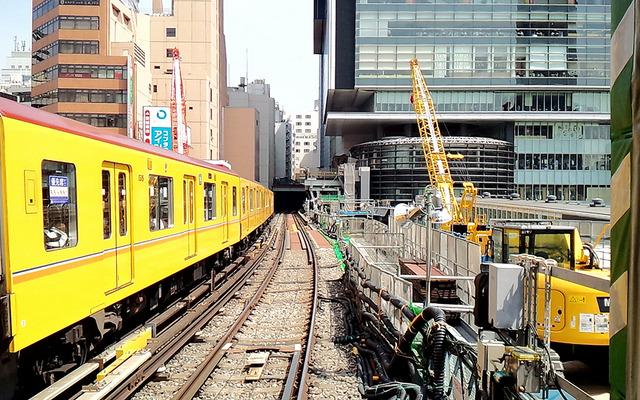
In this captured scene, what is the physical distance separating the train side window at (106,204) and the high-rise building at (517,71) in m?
48.2

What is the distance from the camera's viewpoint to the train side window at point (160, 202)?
7352mm

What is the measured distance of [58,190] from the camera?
15.5 feet

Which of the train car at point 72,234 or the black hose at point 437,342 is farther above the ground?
the train car at point 72,234

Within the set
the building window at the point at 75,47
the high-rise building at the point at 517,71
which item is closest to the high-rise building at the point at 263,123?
the high-rise building at the point at 517,71

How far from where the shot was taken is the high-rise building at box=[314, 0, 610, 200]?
5147cm

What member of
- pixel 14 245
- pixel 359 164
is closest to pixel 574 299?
pixel 14 245

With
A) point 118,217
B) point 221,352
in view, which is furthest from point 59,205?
point 221,352

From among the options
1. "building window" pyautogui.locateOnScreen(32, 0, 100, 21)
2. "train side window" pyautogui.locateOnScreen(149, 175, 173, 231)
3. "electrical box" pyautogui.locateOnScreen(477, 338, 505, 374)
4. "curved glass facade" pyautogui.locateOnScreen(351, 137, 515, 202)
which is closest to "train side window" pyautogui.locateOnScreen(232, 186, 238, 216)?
"train side window" pyautogui.locateOnScreen(149, 175, 173, 231)

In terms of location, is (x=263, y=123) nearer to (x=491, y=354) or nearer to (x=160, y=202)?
(x=160, y=202)

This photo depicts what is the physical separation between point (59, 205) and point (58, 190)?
139mm

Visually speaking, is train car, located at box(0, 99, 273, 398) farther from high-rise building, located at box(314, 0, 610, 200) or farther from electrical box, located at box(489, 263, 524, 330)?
high-rise building, located at box(314, 0, 610, 200)

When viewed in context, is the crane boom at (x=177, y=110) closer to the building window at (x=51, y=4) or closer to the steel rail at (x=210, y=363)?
the building window at (x=51, y=4)

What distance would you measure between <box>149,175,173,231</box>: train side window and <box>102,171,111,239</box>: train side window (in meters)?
1.30

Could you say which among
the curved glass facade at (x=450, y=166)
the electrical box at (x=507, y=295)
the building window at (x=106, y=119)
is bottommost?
the electrical box at (x=507, y=295)
